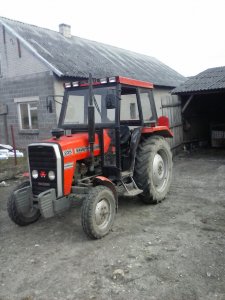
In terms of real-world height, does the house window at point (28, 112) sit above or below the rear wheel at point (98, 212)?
above

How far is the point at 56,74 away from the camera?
35.6 feet

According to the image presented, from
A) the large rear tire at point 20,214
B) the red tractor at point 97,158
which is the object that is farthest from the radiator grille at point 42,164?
the large rear tire at point 20,214

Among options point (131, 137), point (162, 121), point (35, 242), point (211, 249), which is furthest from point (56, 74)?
point (211, 249)

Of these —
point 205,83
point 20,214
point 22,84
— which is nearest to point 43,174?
point 20,214

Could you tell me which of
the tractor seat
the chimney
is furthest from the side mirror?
the chimney

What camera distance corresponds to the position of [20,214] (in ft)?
15.6

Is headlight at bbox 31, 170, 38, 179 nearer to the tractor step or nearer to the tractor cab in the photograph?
the tractor cab

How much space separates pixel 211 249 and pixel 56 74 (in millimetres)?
8530

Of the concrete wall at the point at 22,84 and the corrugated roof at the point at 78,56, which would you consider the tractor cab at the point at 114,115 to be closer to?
the corrugated roof at the point at 78,56

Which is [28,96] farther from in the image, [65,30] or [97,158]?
[97,158]

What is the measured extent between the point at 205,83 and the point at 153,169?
22.6 feet

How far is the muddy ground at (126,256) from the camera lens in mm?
3223

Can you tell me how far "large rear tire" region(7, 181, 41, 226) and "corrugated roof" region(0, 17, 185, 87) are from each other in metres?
6.58

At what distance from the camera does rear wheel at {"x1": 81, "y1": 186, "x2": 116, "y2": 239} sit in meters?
4.22
